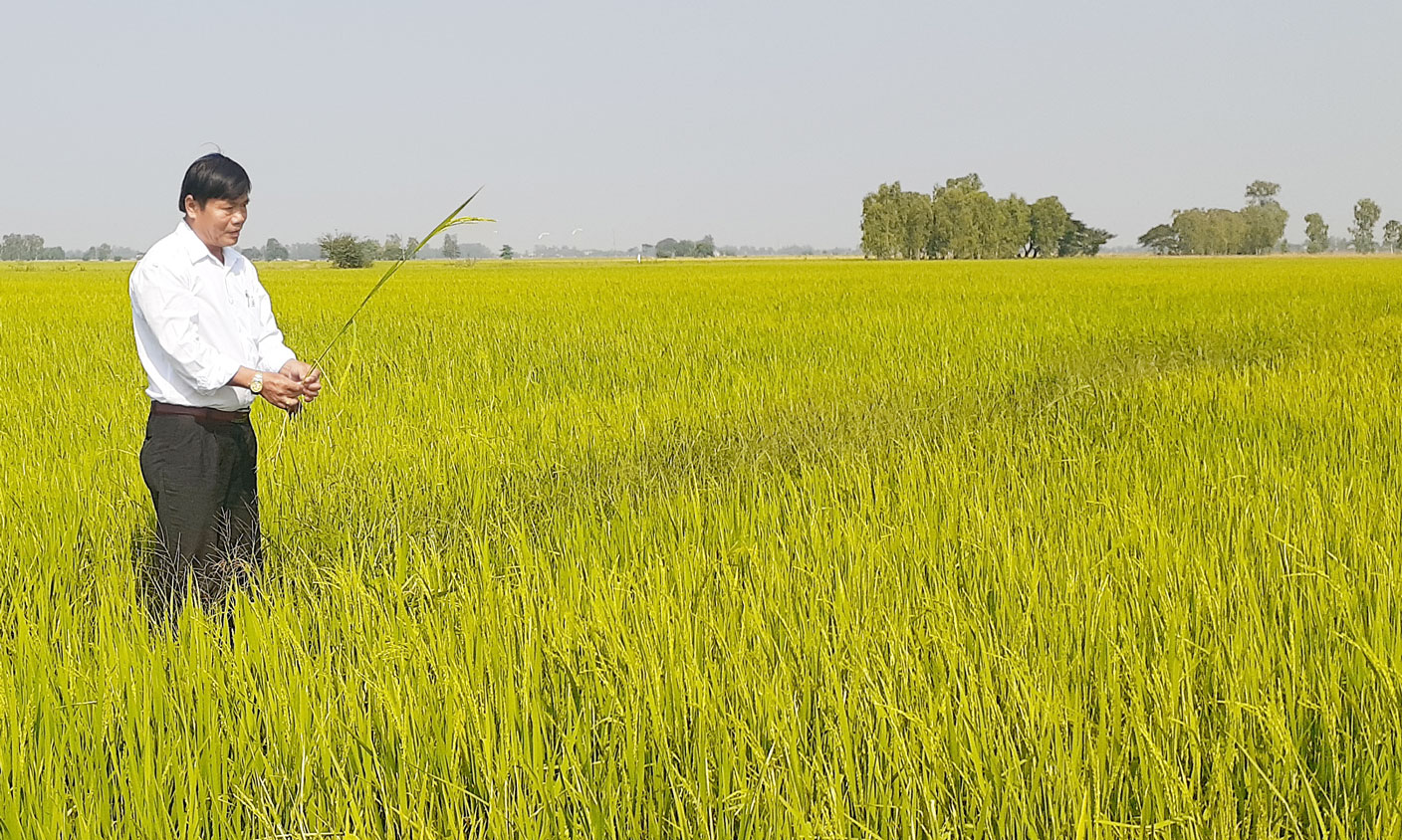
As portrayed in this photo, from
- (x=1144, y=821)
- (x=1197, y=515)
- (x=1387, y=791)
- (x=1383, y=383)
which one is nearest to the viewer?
(x=1144, y=821)

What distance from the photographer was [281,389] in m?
2.88

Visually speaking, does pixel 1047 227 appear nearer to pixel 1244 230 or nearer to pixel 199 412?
pixel 1244 230

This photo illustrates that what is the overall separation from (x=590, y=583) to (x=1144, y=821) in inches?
55.7

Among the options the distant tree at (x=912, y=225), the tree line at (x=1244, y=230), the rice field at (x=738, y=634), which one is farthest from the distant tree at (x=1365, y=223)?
the rice field at (x=738, y=634)

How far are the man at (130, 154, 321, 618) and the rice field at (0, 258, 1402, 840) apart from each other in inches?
7.0

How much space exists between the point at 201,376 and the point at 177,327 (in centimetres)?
15

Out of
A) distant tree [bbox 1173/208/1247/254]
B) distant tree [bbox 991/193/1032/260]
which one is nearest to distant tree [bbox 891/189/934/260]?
distant tree [bbox 991/193/1032/260]

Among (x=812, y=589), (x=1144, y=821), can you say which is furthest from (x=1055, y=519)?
(x=1144, y=821)

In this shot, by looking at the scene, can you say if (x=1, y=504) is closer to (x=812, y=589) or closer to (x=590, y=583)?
(x=590, y=583)

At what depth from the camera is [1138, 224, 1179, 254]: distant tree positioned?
113m

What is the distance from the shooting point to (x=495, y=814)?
5.21ft

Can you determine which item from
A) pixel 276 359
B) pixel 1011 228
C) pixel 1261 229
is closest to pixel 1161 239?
pixel 1261 229

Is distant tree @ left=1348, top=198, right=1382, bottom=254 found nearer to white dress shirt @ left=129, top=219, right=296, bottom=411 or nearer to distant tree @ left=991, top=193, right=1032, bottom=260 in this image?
distant tree @ left=991, top=193, right=1032, bottom=260

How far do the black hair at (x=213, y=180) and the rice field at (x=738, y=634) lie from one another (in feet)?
2.33
